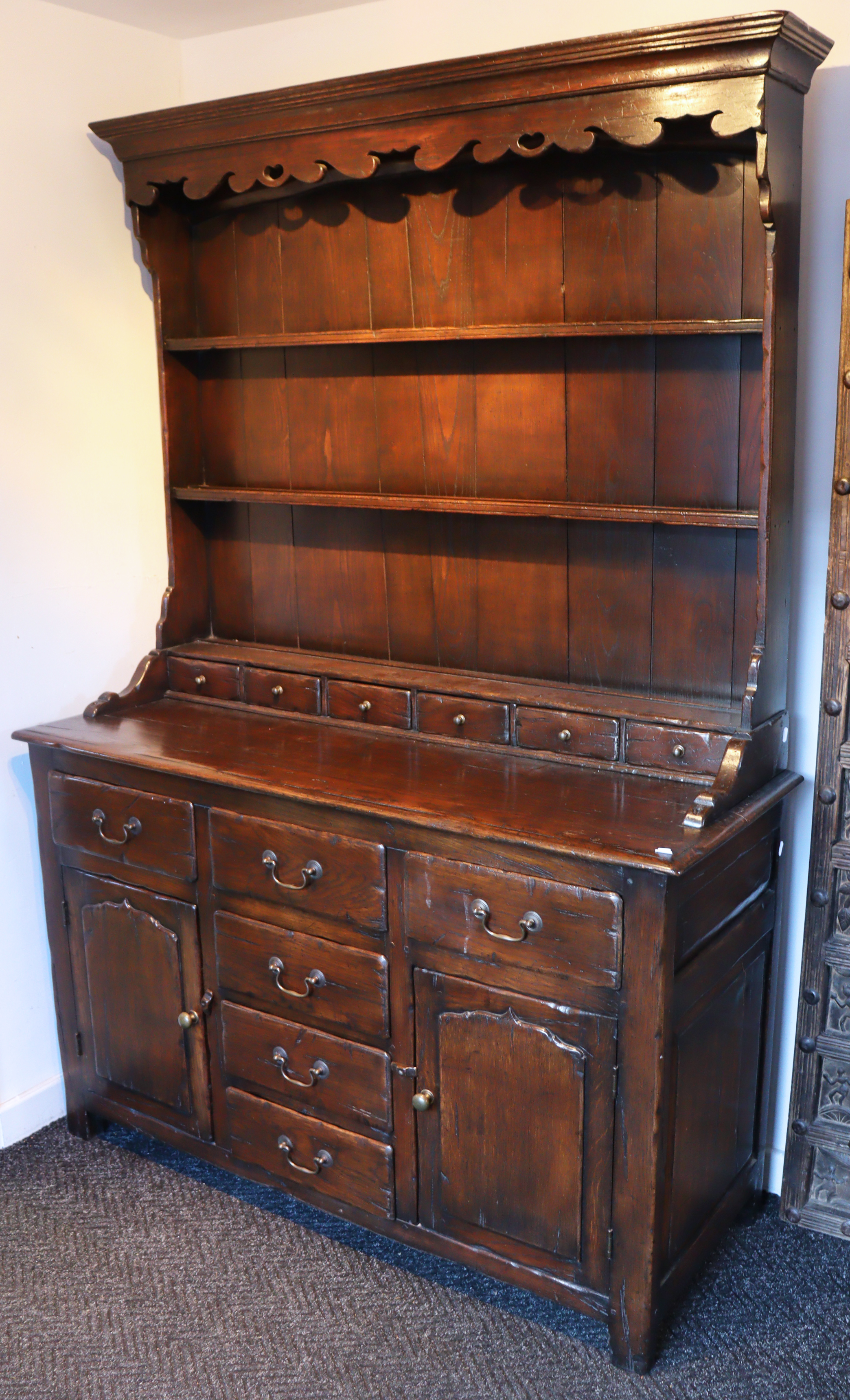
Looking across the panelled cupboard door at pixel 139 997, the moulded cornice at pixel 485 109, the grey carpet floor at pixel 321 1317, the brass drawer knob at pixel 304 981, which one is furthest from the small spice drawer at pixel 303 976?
the moulded cornice at pixel 485 109

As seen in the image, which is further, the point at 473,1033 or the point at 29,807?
the point at 29,807

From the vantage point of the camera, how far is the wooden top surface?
1.95 m

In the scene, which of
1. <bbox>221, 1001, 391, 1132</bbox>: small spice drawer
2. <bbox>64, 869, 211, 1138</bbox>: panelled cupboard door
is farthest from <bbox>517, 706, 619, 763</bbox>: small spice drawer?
<bbox>64, 869, 211, 1138</bbox>: panelled cupboard door

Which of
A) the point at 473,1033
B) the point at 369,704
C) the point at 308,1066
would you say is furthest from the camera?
the point at 369,704

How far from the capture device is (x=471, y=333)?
7.50 feet

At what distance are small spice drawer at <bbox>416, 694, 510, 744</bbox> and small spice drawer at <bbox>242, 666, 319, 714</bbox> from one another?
11.3 inches

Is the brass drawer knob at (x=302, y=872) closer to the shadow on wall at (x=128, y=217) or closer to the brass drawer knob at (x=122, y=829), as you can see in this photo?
the brass drawer knob at (x=122, y=829)

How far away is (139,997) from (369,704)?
815mm

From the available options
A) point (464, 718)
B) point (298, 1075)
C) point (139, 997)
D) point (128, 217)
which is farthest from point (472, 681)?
point (128, 217)

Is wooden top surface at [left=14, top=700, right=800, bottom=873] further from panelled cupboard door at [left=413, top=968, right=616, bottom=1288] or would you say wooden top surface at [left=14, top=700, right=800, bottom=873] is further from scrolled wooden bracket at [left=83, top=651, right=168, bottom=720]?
panelled cupboard door at [left=413, top=968, right=616, bottom=1288]

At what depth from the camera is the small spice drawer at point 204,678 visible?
9.12ft

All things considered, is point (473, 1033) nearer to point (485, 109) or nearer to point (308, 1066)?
point (308, 1066)

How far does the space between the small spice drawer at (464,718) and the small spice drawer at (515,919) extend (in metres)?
0.41

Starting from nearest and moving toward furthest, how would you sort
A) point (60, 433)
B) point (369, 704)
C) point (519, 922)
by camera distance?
point (519, 922), point (369, 704), point (60, 433)
